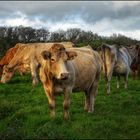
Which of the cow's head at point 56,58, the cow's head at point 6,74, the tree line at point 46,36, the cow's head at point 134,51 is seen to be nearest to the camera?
the cow's head at point 56,58

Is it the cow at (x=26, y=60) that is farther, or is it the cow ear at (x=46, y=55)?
the cow at (x=26, y=60)

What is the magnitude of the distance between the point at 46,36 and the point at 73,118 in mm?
33605

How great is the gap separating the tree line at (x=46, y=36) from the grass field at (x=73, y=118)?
849 inches

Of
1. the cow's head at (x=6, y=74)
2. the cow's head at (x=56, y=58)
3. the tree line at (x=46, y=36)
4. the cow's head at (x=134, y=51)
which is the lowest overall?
the cow's head at (x=6, y=74)

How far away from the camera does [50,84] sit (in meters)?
10.9

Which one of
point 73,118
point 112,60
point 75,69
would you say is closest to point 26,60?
point 112,60

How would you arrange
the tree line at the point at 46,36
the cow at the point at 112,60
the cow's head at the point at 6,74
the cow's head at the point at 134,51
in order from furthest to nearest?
the tree line at the point at 46,36 < the cow's head at the point at 134,51 < the cow's head at the point at 6,74 < the cow at the point at 112,60

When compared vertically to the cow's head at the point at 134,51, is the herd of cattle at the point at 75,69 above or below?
below

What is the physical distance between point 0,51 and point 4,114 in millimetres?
22994

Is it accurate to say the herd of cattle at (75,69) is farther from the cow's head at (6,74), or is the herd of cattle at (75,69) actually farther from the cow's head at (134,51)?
the cow's head at (6,74)

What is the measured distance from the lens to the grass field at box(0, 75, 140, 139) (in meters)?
9.34

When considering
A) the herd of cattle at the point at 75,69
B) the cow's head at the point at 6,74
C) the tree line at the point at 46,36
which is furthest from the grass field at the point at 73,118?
the tree line at the point at 46,36

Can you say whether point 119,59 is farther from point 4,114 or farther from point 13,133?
point 13,133

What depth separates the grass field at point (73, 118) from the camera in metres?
9.34
